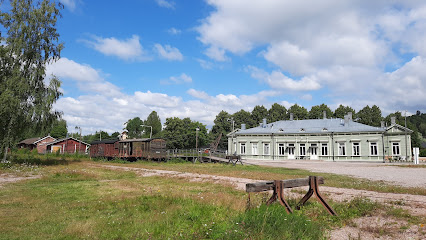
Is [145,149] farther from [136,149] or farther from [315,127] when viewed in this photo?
[315,127]

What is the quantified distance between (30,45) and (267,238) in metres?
28.0

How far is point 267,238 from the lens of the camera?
534cm

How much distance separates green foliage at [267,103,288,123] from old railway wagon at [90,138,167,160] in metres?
38.8

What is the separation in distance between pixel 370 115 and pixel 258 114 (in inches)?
1036

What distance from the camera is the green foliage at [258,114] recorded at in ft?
245

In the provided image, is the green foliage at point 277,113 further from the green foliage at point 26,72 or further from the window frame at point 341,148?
the green foliage at point 26,72

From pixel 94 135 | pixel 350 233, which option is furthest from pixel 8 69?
pixel 94 135

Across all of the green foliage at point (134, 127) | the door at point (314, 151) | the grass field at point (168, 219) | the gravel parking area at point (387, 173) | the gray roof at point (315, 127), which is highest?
the green foliage at point (134, 127)

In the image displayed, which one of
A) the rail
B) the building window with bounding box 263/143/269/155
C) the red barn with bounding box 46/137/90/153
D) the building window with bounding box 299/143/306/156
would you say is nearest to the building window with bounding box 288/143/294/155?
the building window with bounding box 299/143/306/156

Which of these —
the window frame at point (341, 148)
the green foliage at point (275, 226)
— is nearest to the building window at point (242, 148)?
the window frame at point (341, 148)

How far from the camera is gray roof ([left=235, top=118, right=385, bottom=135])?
42406 mm

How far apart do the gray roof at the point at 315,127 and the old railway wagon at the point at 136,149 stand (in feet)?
49.4

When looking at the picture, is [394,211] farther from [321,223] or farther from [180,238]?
[180,238]

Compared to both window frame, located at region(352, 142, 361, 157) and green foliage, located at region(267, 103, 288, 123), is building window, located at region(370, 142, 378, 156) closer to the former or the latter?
window frame, located at region(352, 142, 361, 157)
